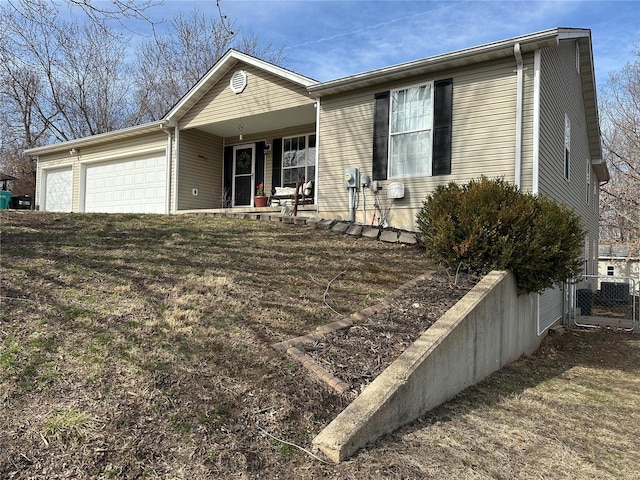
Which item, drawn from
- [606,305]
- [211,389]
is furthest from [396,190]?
[606,305]

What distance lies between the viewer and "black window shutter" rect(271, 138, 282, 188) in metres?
13.2

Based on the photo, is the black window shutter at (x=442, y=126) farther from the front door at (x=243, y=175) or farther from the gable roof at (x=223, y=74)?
the front door at (x=243, y=175)

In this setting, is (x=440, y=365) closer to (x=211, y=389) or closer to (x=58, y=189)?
(x=211, y=389)

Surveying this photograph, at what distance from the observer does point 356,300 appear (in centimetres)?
515

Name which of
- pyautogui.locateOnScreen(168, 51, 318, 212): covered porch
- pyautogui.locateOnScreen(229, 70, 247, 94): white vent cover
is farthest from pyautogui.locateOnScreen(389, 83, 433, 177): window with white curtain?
pyautogui.locateOnScreen(229, 70, 247, 94): white vent cover

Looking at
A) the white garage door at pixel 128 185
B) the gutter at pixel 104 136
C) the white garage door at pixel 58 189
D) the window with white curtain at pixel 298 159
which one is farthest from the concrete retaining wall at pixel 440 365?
the white garage door at pixel 58 189

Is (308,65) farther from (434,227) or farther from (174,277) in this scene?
(174,277)

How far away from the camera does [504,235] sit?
→ 5.90 m

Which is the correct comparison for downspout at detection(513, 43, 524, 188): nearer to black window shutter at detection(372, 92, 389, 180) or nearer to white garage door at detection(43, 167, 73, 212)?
black window shutter at detection(372, 92, 389, 180)

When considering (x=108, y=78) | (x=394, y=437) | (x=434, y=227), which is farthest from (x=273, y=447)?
(x=108, y=78)

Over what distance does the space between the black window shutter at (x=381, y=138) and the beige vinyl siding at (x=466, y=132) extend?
14 cm

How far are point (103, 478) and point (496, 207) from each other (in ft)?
17.4

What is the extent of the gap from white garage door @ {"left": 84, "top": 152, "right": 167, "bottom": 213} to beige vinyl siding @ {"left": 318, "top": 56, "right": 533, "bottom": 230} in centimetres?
634

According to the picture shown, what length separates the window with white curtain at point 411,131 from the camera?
348 inches
